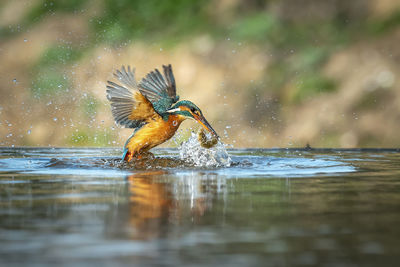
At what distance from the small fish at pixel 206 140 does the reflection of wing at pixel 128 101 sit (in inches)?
25.5

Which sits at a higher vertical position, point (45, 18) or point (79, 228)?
point (45, 18)

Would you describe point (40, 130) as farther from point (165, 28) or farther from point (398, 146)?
point (398, 146)

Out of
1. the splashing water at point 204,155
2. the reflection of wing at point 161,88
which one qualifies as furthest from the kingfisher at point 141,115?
the reflection of wing at point 161,88

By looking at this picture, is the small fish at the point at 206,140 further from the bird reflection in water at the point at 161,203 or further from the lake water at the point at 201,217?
the bird reflection in water at the point at 161,203

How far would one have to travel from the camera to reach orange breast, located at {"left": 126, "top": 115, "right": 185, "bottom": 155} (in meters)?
9.48

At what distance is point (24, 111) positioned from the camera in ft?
54.4

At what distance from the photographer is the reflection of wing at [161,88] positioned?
10.2 meters

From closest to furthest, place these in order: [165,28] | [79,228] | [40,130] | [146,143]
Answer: [79,228]
[146,143]
[40,130]
[165,28]

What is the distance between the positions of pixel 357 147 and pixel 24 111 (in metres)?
6.82

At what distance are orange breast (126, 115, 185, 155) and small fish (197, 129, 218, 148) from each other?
343mm

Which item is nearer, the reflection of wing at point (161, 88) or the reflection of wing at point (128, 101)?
the reflection of wing at point (128, 101)

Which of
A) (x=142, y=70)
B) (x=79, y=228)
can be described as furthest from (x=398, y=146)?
(x=79, y=228)

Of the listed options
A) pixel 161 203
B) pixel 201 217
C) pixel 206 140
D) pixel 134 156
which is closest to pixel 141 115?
pixel 134 156

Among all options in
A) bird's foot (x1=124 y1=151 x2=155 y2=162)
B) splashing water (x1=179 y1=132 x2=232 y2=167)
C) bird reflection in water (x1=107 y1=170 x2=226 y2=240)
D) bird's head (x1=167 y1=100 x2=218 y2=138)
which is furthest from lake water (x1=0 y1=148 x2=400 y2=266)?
bird's foot (x1=124 y1=151 x2=155 y2=162)
